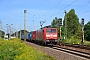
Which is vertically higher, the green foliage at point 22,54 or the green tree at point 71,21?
the green tree at point 71,21

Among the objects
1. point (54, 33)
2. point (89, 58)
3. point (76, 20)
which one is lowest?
point (89, 58)

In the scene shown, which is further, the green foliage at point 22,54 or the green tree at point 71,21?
the green tree at point 71,21

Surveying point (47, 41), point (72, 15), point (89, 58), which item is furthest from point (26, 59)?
point (72, 15)

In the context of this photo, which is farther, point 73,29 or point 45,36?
point 73,29

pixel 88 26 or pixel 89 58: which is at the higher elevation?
pixel 88 26

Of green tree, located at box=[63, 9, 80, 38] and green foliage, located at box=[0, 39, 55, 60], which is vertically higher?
green tree, located at box=[63, 9, 80, 38]

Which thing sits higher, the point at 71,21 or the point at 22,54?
the point at 71,21

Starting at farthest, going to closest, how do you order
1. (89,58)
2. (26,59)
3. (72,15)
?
(72,15) → (89,58) → (26,59)

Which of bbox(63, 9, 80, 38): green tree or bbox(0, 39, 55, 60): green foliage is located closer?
bbox(0, 39, 55, 60): green foliage

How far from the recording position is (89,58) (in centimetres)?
1828

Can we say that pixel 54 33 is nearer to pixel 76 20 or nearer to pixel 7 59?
pixel 7 59

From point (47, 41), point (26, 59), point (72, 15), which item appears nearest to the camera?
point (26, 59)

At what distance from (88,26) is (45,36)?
286 feet

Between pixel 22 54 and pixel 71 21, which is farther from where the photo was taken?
pixel 71 21
